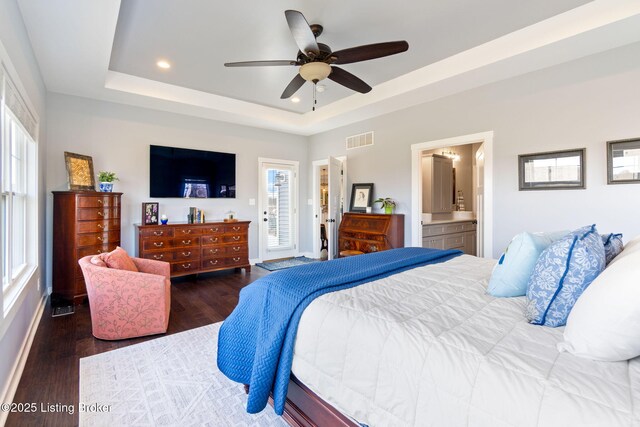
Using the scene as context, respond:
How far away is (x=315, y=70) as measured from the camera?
9.07ft

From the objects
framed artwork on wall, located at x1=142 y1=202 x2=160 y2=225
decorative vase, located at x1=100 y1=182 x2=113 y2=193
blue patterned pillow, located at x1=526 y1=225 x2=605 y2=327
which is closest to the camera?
blue patterned pillow, located at x1=526 y1=225 x2=605 y2=327

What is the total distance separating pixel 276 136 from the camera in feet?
20.3

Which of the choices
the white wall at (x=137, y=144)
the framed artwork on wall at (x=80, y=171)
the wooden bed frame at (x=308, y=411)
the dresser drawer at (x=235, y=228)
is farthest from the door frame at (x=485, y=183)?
the framed artwork on wall at (x=80, y=171)

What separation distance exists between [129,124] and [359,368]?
4897 mm

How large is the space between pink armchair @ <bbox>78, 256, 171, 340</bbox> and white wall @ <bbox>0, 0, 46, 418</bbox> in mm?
451

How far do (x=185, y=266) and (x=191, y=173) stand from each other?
1566mm

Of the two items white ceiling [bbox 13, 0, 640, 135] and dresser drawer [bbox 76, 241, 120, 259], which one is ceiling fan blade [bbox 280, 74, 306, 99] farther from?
dresser drawer [bbox 76, 241, 120, 259]

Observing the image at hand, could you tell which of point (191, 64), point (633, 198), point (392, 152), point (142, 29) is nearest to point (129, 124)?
point (191, 64)

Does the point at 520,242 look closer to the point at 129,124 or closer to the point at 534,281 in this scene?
the point at 534,281

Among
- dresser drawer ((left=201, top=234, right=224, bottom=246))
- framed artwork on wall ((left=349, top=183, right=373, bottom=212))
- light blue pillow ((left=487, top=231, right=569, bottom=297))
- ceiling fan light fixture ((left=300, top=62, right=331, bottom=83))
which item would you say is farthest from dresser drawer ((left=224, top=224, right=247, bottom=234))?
light blue pillow ((left=487, top=231, right=569, bottom=297))

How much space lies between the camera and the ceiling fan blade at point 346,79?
2977mm

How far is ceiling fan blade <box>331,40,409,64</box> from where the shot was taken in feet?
8.25

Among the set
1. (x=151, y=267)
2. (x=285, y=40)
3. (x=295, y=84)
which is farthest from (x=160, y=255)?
(x=285, y=40)

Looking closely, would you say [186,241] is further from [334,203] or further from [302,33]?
[302,33]
